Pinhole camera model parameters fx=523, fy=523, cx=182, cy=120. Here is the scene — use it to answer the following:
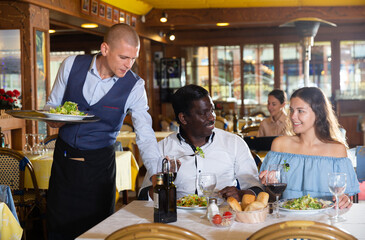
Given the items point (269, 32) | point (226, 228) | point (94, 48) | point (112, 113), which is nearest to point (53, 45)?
point (94, 48)

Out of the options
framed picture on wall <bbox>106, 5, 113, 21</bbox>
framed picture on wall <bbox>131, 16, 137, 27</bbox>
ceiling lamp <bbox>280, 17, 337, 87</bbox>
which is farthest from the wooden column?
ceiling lamp <bbox>280, 17, 337, 87</bbox>

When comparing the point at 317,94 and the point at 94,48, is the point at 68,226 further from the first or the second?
the point at 94,48

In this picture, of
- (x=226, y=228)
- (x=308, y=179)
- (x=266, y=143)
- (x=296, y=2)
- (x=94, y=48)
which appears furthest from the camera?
(x=94, y=48)

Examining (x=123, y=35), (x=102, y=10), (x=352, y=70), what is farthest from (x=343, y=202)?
(x=352, y=70)

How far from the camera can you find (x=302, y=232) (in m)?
1.57

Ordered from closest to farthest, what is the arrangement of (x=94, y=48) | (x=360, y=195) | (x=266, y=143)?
(x=360, y=195)
(x=266, y=143)
(x=94, y=48)

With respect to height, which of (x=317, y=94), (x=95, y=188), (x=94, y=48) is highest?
(x=94, y=48)

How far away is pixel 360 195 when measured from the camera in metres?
3.29

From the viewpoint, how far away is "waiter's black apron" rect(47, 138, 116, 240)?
2.97 m

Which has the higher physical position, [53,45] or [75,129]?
[53,45]

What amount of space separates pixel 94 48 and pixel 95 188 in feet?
33.3

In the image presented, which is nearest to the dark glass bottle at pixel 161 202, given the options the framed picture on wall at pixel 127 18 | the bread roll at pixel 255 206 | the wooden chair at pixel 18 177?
Result: the bread roll at pixel 255 206

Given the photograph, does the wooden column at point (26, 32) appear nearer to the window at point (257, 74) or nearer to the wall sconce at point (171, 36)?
the wall sconce at point (171, 36)

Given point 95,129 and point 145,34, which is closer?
point 95,129
